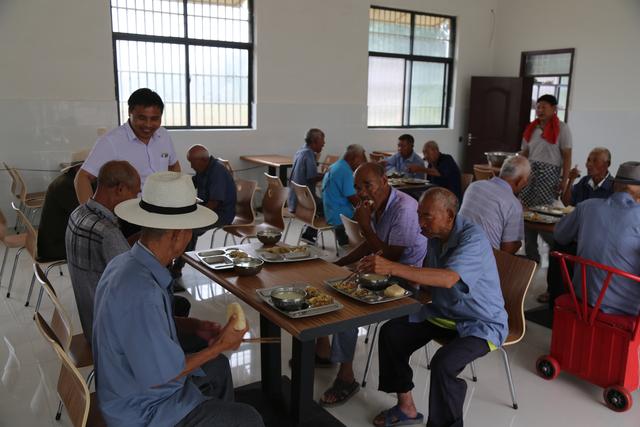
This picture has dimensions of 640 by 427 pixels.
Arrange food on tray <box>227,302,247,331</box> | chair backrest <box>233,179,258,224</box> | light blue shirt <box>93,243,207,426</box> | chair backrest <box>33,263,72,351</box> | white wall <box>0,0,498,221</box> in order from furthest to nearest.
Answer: white wall <box>0,0,498,221</box>, chair backrest <box>233,179,258,224</box>, chair backrest <box>33,263,72,351</box>, food on tray <box>227,302,247,331</box>, light blue shirt <box>93,243,207,426</box>

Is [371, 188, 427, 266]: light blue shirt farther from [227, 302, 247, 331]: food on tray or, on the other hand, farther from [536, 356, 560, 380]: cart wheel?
[227, 302, 247, 331]: food on tray

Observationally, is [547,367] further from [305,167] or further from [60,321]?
[305,167]

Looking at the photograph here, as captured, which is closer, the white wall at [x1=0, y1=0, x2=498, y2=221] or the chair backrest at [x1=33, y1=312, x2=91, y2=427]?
the chair backrest at [x1=33, y1=312, x2=91, y2=427]

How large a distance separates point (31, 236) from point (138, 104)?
0.98 m

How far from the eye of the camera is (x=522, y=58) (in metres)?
8.27

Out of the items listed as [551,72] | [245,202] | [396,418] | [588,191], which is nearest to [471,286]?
[396,418]

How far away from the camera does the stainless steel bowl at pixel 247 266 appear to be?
7.41 ft

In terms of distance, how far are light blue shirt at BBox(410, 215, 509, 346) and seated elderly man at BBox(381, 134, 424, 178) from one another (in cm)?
328

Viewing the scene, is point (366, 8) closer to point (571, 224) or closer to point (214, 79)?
point (214, 79)

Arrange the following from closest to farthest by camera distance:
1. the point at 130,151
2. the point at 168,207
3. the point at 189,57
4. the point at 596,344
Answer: the point at 168,207, the point at 596,344, the point at 130,151, the point at 189,57

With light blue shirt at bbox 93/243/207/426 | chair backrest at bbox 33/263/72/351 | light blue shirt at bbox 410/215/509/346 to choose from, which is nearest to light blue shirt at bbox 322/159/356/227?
light blue shirt at bbox 410/215/509/346

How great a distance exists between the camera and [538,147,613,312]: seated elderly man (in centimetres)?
348

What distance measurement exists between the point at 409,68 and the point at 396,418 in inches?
263

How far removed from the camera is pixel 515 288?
2.46 m
